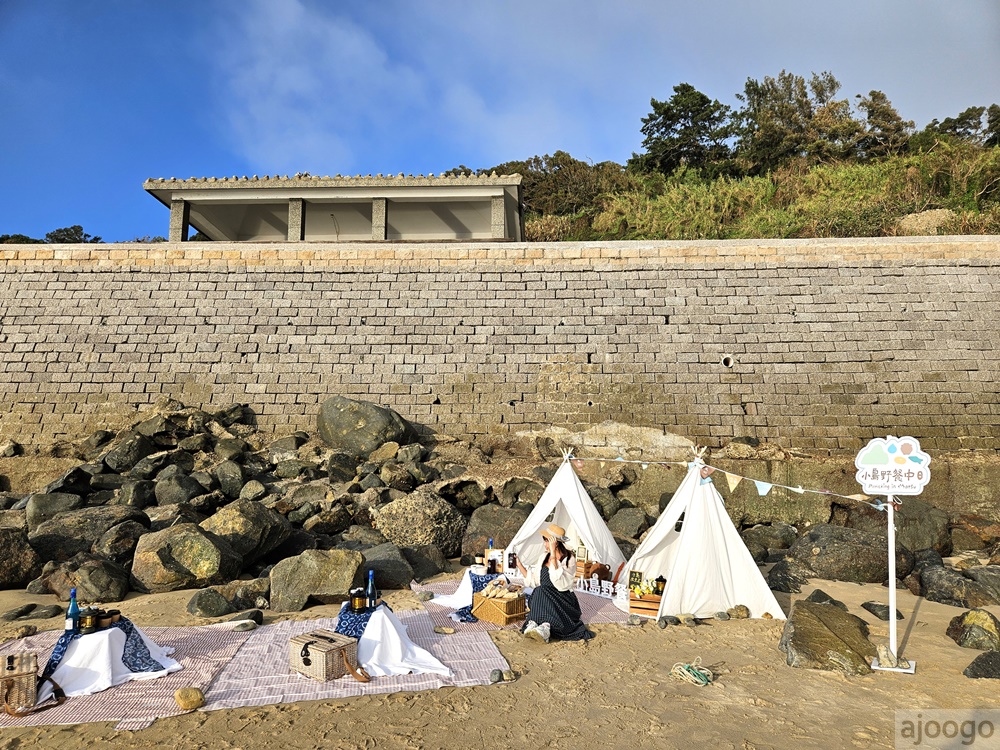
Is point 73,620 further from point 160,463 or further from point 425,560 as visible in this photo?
point 160,463

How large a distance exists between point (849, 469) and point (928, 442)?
7.59ft

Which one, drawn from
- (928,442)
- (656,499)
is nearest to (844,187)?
(928,442)

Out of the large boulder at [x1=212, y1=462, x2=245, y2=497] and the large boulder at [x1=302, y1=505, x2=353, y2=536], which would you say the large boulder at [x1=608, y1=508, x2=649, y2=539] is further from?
the large boulder at [x1=212, y1=462, x2=245, y2=497]

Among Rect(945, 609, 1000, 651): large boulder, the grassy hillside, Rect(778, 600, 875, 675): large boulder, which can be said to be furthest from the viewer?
the grassy hillside

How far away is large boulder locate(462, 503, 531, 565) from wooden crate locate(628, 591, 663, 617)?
236 centimetres

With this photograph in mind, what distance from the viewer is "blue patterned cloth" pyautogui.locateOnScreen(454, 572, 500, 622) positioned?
6.61m

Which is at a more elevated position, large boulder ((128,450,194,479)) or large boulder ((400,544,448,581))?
large boulder ((128,450,194,479))

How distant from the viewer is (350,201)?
55.3 ft

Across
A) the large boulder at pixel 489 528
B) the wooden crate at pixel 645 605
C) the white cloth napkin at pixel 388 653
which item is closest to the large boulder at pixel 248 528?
the large boulder at pixel 489 528

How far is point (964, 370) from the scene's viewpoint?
13148 millimetres

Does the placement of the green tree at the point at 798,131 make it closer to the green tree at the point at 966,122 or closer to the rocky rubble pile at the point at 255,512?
the green tree at the point at 966,122

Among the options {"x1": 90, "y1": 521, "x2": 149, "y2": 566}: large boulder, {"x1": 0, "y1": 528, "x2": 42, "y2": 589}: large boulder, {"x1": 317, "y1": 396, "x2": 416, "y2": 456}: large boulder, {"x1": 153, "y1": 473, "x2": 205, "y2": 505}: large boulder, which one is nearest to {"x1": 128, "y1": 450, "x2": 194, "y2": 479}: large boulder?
{"x1": 153, "y1": 473, "x2": 205, "y2": 505}: large boulder

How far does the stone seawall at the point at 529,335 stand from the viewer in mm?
13188

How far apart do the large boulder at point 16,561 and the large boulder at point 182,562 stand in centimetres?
126
